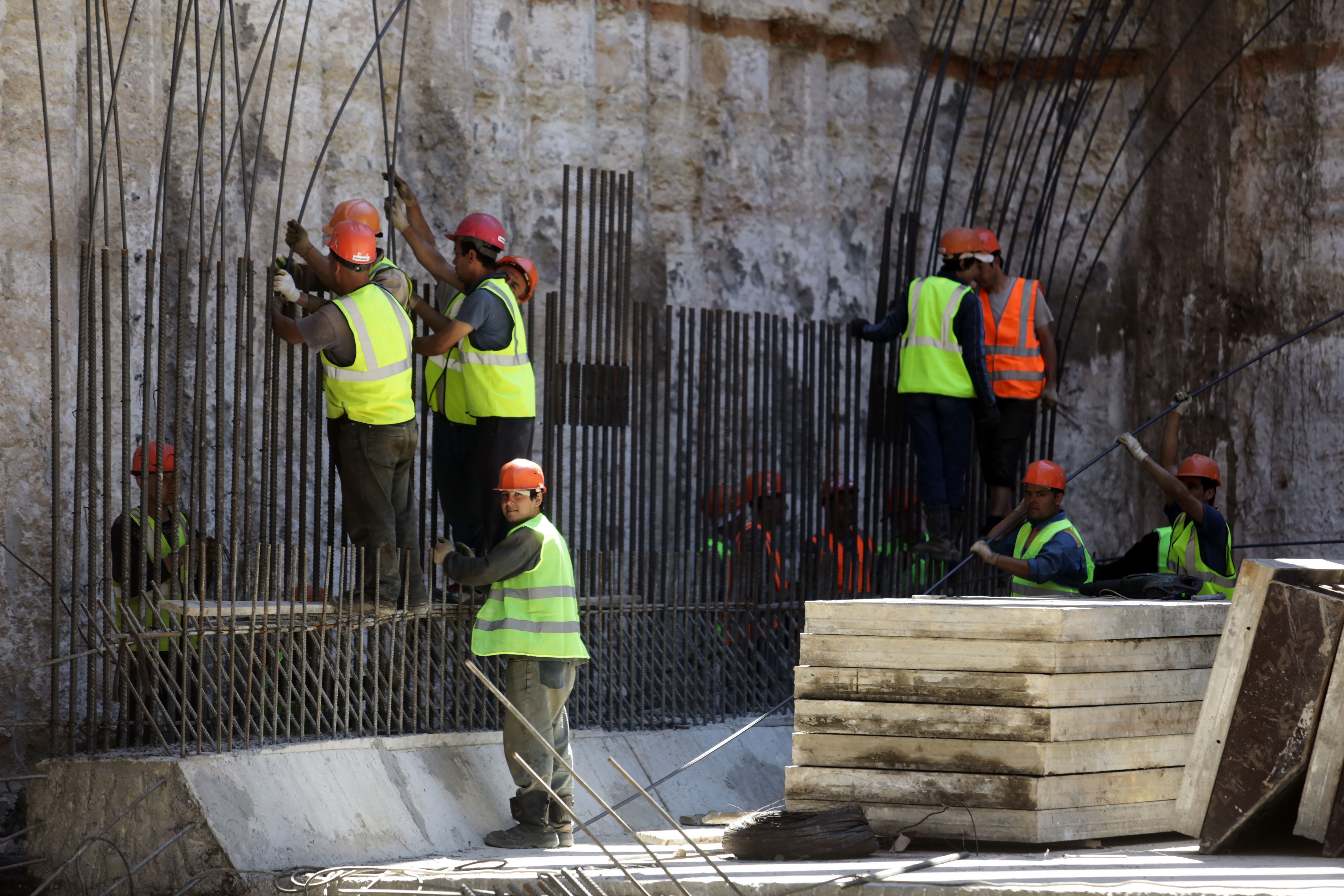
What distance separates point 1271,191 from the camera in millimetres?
12109

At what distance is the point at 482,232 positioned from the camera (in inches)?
327

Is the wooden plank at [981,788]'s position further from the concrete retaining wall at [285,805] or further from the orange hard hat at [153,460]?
the orange hard hat at [153,460]

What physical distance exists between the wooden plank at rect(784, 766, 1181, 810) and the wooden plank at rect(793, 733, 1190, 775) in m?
0.02

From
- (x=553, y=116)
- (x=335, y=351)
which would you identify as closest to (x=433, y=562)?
(x=335, y=351)

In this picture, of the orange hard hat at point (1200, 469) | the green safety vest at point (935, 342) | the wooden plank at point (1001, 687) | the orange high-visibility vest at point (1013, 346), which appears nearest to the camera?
the wooden plank at point (1001, 687)

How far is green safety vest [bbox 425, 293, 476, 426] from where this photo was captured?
27.2 feet

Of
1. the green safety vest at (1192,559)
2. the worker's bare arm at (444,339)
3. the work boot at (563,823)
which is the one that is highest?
the worker's bare arm at (444,339)

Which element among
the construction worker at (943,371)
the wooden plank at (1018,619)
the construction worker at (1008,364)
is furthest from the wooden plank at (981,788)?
the construction worker at (1008,364)

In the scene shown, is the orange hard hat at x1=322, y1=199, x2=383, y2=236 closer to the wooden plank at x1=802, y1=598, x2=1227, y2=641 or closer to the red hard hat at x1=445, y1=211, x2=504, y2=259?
the red hard hat at x1=445, y1=211, x2=504, y2=259

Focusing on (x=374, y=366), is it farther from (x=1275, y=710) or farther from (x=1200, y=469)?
(x=1200, y=469)

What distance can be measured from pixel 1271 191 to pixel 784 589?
5228 mm

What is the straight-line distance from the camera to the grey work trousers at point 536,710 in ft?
24.4

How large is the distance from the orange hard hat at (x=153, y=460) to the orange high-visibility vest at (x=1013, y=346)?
538 centimetres

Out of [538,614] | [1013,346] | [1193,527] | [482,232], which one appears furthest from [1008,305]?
[538,614]
